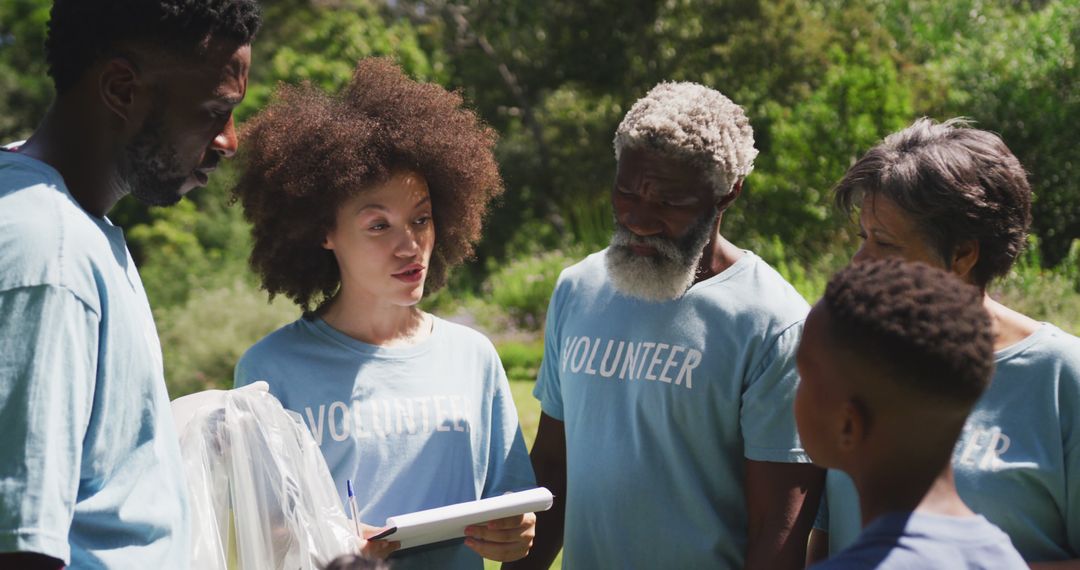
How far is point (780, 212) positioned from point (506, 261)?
22.3 feet

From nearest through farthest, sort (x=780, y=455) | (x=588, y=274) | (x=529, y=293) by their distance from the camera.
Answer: (x=780, y=455)
(x=588, y=274)
(x=529, y=293)

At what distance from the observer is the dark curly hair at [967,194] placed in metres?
2.54

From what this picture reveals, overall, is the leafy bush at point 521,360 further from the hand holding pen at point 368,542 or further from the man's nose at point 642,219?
the hand holding pen at point 368,542

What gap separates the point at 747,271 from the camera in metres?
2.92

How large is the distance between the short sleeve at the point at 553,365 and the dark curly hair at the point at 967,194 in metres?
1.06

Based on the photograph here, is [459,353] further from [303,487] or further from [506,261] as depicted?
[506,261]

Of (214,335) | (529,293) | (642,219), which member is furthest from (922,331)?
(529,293)

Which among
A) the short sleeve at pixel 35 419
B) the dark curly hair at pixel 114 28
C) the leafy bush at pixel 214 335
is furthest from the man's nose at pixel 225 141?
the leafy bush at pixel 214 335

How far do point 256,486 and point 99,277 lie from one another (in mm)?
892

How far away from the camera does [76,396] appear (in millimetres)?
1688

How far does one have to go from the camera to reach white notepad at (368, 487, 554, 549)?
8.21 feet

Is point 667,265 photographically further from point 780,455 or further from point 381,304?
point 381,304

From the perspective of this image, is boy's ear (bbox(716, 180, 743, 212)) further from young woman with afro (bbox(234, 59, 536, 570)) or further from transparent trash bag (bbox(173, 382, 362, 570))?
transparent trash bag (bbox(173, 382, 362, 570))

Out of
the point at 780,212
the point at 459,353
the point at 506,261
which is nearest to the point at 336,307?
the point at 459,353
